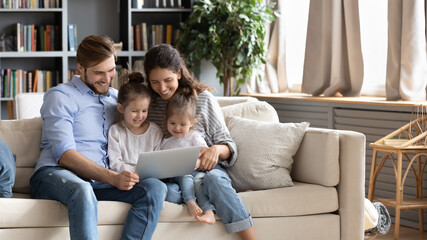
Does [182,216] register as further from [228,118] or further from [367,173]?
[367,173]

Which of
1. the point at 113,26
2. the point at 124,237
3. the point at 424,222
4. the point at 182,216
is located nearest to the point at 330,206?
the point at 182,216

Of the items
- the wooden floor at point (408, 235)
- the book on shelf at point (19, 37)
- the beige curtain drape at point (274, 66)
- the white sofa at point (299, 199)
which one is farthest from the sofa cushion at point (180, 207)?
the book on shelf at point (19, 37)

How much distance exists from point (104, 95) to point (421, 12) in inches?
82.9

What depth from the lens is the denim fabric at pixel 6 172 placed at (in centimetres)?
270

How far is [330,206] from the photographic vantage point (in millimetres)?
2965

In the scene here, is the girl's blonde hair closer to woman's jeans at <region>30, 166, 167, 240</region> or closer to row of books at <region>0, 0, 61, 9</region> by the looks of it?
woman's jeans at <region>30, 166, 167, 240</region>

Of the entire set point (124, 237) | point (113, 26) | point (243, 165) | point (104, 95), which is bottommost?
point (124, 237)

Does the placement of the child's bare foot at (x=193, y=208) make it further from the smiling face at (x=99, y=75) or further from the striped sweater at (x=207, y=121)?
the smiling face at (x=99, y=75)

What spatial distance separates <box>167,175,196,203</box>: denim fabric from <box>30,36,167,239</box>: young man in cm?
11

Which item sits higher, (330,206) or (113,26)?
(113,26)

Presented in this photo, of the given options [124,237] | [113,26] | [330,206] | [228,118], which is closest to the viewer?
[124,237]

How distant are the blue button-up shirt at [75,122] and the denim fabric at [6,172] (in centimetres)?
12

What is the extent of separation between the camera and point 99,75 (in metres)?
2.90

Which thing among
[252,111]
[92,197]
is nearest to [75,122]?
[92,197]
